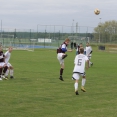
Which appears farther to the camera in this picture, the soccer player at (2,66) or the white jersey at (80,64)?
the soccer player at (2,66)

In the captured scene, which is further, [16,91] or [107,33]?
[107,33]

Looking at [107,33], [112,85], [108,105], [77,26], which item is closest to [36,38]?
[77,26]

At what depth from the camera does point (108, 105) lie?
38.6 feet

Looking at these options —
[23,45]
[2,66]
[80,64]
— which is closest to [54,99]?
[80,64]

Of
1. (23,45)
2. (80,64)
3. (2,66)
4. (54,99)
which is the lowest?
(54,99)

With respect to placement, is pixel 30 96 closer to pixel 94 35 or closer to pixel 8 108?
pixel 8 108

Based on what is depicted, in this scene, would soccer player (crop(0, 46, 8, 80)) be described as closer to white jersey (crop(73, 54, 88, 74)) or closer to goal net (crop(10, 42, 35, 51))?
white jersey (crop(73, 54, 88, 74))

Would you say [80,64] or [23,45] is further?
[23,45]

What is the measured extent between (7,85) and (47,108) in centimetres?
547

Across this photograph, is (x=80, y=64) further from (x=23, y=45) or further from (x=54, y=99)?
(x=23, y=45)

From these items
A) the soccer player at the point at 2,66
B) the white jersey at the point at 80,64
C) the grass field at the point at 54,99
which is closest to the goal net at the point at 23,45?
the soccer player at the point at 2,66

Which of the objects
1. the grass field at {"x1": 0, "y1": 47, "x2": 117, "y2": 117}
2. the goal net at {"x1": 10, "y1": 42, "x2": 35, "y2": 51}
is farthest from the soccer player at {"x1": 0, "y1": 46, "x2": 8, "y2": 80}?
the goal net at {"x1": 10, "y1": 42, "x2": 35, "y2": 51}

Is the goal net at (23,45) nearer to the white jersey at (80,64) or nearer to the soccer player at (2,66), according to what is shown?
the soccer player at (2,66)

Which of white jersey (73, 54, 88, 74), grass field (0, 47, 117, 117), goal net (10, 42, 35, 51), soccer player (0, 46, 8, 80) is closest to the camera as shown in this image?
grass field (0, 47, 117, 117)
